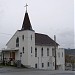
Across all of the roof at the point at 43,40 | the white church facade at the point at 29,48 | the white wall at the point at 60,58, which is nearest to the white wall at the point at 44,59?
the white church facade at the point at 29,48

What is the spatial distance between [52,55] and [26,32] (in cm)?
1383

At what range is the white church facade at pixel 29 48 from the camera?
179 feet

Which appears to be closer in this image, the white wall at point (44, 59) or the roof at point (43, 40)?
the white wall at point (44, 59)

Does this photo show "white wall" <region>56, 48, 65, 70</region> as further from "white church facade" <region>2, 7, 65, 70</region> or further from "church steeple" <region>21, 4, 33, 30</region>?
"church steeple" <region>21, 4, 33, 30</region>

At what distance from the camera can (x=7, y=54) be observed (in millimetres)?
60906

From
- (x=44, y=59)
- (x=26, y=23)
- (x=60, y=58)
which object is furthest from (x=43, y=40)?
(x=26, y=23)

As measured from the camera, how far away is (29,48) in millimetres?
54344

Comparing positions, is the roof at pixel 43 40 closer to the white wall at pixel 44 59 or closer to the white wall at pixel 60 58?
the white wall at pixel 44 59

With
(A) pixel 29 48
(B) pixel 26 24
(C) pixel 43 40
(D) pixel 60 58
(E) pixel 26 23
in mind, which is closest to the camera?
(A) pixel 29 48

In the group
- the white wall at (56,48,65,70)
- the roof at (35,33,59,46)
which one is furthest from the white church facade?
the white wall at (56,48,65,70)

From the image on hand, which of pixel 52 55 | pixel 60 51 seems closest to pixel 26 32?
pixel 52 55

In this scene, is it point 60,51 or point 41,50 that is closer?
point 41,50

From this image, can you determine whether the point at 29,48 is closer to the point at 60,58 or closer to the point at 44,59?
the point at 44,59

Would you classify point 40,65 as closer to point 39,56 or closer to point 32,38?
point 39,56
